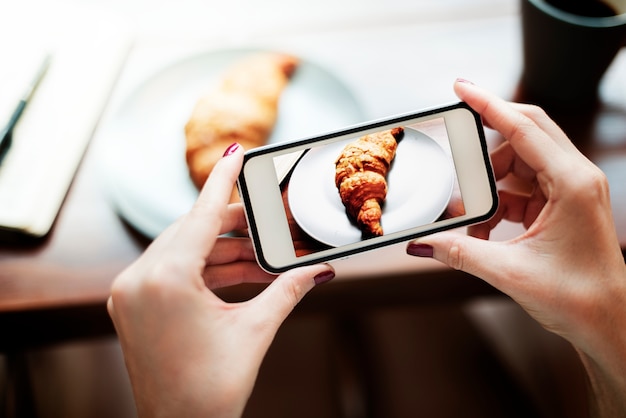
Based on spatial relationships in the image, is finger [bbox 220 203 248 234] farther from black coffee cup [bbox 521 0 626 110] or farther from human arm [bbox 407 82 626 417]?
black coffee cup [bbox 521 0 626 110]

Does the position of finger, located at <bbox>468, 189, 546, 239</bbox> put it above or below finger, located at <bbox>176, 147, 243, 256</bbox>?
below

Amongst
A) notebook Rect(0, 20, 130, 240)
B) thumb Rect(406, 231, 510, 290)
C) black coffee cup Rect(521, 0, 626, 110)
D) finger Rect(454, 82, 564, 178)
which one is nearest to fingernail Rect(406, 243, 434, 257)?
thumb Rect(406, 231, 510, 290)

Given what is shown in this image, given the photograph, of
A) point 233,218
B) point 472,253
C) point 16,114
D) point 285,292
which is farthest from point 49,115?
point 472,253

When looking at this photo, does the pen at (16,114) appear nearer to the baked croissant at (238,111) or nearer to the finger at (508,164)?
the baked croissant at (238,111)

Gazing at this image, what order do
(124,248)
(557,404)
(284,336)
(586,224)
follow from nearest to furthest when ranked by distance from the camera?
(586,224) → (124,248) → (557,404) → (284,336)

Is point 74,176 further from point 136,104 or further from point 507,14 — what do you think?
point 507,14

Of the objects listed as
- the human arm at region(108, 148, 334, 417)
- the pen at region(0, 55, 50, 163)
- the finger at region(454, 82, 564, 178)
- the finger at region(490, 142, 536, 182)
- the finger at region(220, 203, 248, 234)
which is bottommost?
the human arm at region(108, 148, 334, 417)

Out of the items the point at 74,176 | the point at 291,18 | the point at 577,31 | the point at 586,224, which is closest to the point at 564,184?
the point at 586,224
